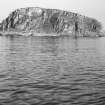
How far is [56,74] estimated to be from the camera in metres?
23.5

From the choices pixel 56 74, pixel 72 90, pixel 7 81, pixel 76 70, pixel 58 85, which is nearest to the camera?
pixel 72 90

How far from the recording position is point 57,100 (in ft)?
48.9

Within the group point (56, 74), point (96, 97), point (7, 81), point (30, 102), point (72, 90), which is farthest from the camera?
point (56, 74)

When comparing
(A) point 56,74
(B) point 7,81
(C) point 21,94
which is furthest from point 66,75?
(C) point 21,94

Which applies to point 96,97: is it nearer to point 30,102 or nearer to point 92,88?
point 92,88

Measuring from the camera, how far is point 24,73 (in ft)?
77.7

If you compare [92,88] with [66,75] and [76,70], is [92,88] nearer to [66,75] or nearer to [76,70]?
[66,75]

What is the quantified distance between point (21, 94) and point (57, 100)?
2.90 meters

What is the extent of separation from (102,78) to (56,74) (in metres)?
4.86

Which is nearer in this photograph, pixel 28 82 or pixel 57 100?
pixel 57 100

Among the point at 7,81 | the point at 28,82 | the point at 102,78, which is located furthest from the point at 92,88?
the point at 7,81

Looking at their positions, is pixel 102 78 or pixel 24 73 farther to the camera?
pixel 24 73

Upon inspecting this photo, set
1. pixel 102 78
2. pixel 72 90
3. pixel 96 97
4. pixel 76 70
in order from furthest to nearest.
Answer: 1. pixel 76 70
2. pixel 102 78
3. pixel 72 90
4. pixel 96 97

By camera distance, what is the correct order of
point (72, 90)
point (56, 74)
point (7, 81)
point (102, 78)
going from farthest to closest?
point (56, 74) < point (102, 78) < point (7, 81) < point (72, 90)
